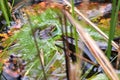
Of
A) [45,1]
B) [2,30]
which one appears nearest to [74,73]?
[2,30]

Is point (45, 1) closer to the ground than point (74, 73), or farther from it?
closer to the ground

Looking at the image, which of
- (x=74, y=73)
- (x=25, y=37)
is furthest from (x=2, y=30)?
(x=74, y=73)

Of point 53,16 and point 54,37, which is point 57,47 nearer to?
point 54,37

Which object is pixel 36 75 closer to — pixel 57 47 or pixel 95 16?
pixel 57 47

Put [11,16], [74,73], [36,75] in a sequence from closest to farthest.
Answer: [74,73] → [36,75] → [11,16]

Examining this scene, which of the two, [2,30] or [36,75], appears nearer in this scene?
[36,75]

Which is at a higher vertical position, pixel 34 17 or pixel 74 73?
pixel 74 73

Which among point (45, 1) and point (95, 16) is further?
point (45, 1)

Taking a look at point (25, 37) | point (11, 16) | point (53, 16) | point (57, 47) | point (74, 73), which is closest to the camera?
point (74, 73)

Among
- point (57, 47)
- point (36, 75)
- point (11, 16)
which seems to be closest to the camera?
point (36, 75)
